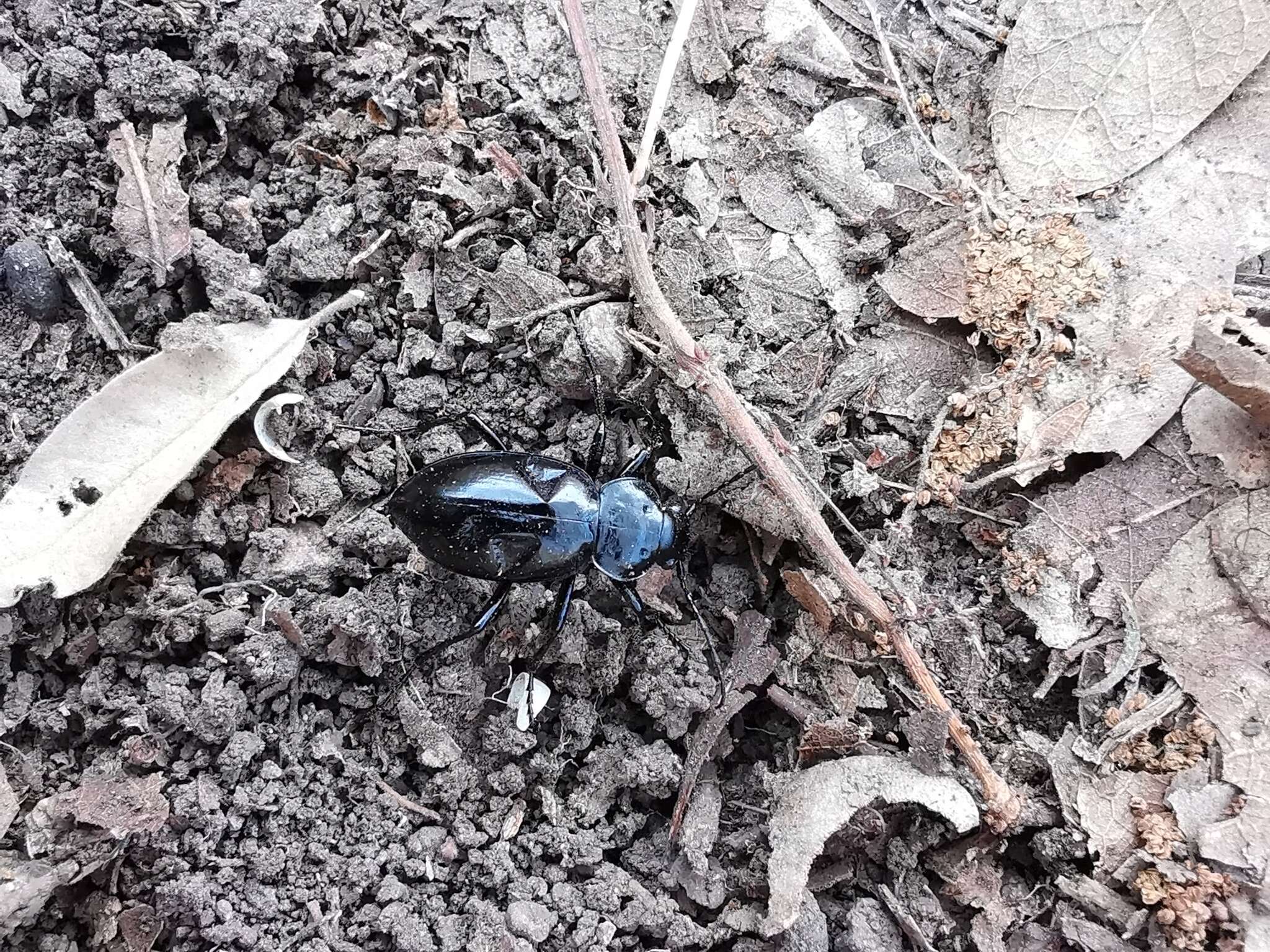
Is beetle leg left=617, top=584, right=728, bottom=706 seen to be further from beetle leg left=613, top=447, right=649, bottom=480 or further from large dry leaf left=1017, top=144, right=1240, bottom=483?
large dry leaf left=1017, top=144, right=1240, bottom=483

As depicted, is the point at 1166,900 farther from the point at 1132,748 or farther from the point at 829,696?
the point at 829,696

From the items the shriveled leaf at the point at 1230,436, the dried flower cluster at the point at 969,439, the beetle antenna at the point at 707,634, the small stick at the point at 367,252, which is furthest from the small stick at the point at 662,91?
the shriveled leaf at the point at 1230,436

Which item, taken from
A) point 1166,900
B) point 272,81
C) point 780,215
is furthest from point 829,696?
point 272,81

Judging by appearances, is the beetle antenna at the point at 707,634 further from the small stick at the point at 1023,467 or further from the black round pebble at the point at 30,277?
the black round pebble at the point at 30,277

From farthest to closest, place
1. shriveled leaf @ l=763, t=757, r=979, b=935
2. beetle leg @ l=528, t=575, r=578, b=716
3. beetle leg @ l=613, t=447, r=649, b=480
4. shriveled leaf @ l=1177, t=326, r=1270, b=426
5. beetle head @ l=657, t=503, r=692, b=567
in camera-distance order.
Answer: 1. beetle leg @ l=613, t=447, r=649, b=480
2. beetle head @ l=657, t=503, r=692, b=567
3. beetle leg @ l=528, t=575, r=578, b=716
4. shriveled leaf @ l=763, t=757, r=979, b=935
5. shriveled leaf @ l=1177, t=326, r=1270, b=426

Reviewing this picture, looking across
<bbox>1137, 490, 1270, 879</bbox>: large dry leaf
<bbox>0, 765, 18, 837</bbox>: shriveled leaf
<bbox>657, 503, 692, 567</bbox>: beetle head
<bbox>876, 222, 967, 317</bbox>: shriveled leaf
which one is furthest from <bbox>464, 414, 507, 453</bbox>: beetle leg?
<bbox>1137, 490, 1270, 879</bbox>: large dry leaf
